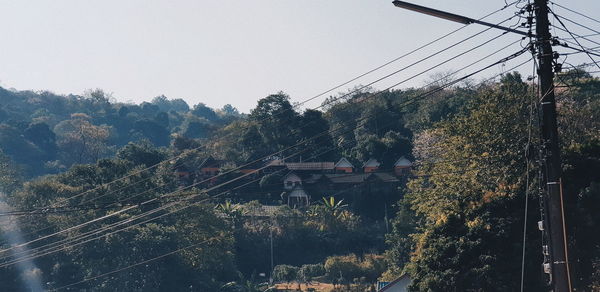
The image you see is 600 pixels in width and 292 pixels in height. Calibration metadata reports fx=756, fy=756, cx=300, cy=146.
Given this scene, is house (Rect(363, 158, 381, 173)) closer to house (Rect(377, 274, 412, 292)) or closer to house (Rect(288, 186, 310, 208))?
house (Rect(288, 186, 310, 208))

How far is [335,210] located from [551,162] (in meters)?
56.8

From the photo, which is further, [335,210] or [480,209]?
[335,210]

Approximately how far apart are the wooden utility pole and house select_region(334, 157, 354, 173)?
68.4 meters

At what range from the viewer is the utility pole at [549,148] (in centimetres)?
1438

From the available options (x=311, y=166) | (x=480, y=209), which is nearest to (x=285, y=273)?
(x=311, y=166)

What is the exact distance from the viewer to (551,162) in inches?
579

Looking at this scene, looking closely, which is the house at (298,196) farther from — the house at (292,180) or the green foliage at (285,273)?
the green foliage at (285,273)

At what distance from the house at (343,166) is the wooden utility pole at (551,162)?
6844 centimetres

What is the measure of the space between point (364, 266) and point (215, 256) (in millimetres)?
12500

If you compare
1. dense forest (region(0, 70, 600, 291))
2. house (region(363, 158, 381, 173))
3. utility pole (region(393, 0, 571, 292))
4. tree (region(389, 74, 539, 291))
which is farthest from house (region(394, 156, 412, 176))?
utility pole (region(393, 0, 571, 292))

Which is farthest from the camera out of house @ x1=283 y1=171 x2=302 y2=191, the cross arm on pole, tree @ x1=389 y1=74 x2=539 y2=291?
house @ x1=283 y1=171 x2=302 y2=191

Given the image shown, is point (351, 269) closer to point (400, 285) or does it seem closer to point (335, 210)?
point (335, 210)

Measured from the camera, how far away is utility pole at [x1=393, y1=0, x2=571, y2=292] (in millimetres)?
14375

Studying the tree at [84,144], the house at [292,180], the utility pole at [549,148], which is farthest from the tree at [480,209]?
the tree at [84,144]
